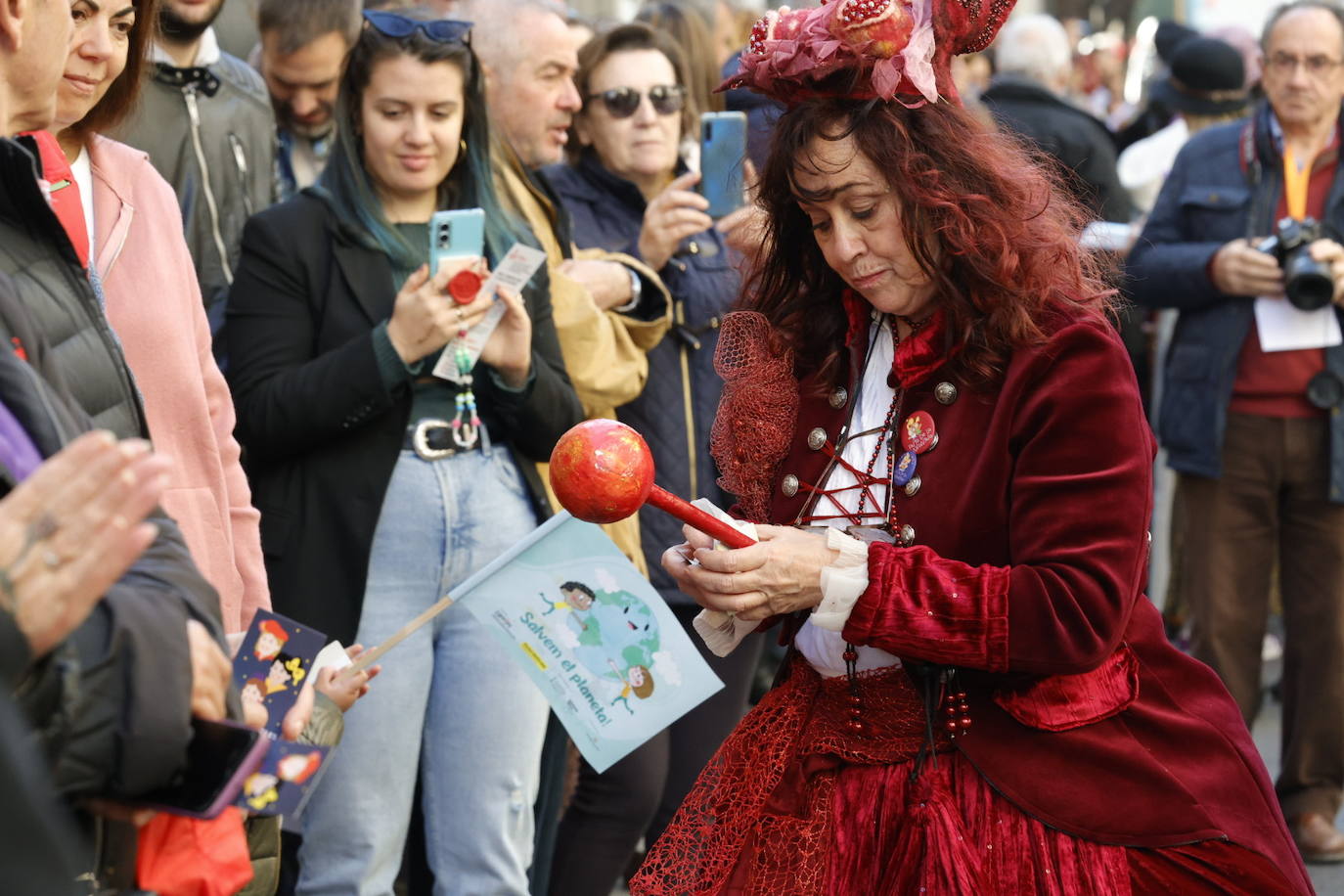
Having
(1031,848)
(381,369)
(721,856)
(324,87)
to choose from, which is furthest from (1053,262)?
(324,87)

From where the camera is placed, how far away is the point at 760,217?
2.97 m

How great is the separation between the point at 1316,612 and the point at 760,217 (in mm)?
2889

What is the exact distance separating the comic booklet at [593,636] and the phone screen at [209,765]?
1.03 metres

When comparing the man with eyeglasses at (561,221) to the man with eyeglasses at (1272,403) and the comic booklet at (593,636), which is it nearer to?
the comic booklet at (593,636)

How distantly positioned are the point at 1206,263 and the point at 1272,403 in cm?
47

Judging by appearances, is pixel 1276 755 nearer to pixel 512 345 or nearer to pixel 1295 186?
pixel 1295 186

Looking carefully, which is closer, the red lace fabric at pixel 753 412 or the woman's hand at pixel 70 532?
the woman's hand at pixel 70 532

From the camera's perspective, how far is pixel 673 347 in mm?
4340

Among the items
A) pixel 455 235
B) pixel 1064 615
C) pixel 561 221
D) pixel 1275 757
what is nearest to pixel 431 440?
pixel 455 235

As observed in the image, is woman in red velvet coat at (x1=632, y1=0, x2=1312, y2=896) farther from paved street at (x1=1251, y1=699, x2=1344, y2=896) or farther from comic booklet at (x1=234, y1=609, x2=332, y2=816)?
paved street at (x1=1251, y1=699, x2=1344, y2=896)

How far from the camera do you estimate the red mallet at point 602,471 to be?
2.29m

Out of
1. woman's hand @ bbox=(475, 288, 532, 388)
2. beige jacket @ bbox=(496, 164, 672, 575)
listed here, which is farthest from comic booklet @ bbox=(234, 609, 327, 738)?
beige jacket @ bbox=(496, 164, 672, 575)

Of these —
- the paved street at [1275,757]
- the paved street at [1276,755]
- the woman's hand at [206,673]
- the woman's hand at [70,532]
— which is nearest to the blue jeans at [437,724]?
the paved street at [1275,757]

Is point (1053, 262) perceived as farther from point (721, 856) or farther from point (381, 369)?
point (381, 369)
